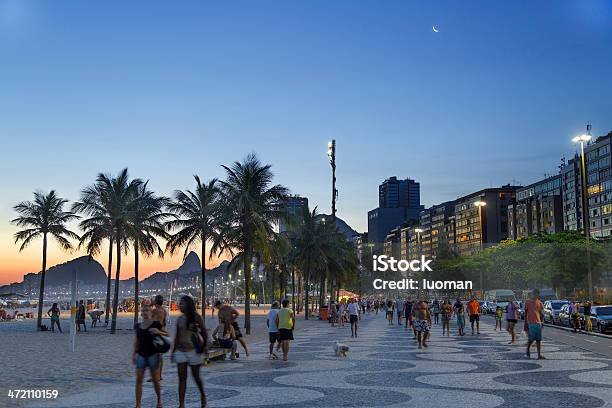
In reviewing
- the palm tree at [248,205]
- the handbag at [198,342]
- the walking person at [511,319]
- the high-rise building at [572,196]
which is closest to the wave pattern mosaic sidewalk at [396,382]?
the handbag at [198,342]

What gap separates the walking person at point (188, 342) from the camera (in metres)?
10.5

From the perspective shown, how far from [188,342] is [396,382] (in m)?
5.14

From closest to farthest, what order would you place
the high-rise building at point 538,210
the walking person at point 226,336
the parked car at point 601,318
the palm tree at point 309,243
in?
the walking person at point 226,336, the parked car at point 601,318, the palm tree at point 309,243, the high-rise building at point 538,210

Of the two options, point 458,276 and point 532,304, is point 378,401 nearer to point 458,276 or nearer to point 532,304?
point 532,304

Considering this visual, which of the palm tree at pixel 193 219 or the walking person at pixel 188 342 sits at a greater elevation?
the palm tree at pixel 193 219

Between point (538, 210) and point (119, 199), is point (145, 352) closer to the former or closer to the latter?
point (119, 199)

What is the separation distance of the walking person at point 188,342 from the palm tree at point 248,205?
22.2 m

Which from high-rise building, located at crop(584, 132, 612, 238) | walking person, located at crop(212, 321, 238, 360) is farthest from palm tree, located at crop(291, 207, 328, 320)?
high-rise building, located at crop(584, 132, 612, 238)

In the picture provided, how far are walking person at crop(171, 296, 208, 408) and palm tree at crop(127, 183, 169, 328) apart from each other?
25183 mm

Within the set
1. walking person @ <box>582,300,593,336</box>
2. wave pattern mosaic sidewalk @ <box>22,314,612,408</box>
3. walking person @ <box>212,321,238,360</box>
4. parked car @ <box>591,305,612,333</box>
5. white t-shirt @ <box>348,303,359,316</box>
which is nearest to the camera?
wave pattern mosaic sidewalk @ <box>22,314,612,408</box>

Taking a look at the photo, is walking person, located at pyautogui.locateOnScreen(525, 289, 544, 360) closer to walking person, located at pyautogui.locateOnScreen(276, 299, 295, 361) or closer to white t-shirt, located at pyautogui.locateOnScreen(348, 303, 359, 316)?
walking person, located at pyautogui.locateOnScreen(276, 299, 295, 361)

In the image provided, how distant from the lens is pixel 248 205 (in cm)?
3284

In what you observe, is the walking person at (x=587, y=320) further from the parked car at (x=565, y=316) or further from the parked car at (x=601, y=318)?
the parked car at (x=565, y=316)

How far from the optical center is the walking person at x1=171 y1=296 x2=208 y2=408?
10516 mm
